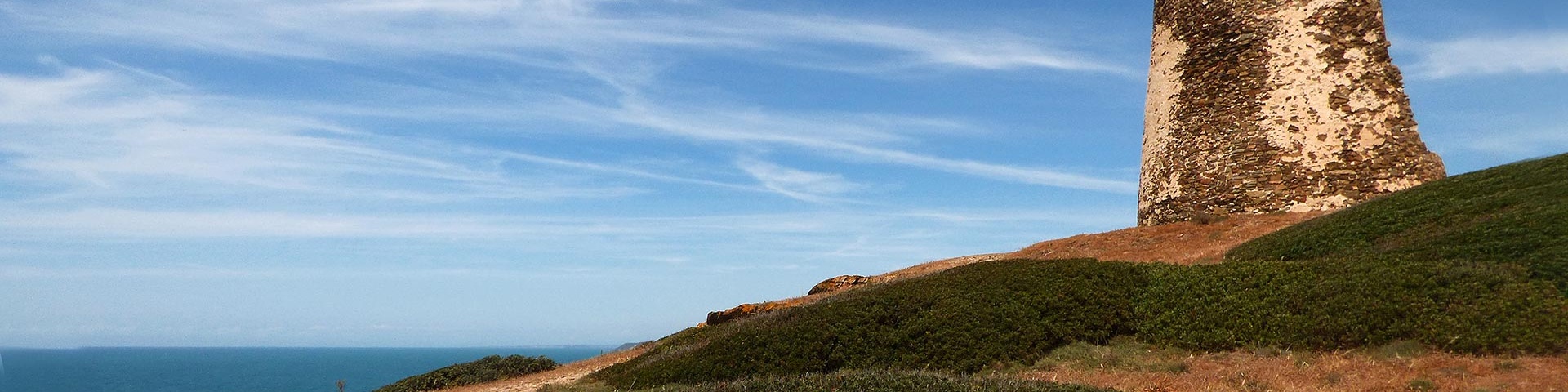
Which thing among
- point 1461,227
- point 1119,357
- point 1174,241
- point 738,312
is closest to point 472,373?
point 738,312

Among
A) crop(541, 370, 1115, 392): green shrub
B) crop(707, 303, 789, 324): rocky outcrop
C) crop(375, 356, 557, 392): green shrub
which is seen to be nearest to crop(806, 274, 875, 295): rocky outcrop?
crop(707, 303, 789, 324): rocky outcrop

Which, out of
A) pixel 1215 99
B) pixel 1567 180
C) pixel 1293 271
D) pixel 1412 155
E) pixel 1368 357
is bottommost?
pixel 1368 357

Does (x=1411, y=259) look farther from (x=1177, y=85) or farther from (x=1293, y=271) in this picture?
(x=1177, y=85)

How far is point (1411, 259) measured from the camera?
1708 centimetres

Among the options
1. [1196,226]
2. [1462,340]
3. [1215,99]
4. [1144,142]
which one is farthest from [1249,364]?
[1144,142]

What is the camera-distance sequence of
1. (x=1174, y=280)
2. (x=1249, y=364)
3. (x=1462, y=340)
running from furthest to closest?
(x=1174, y=280) < (x=1249, y=364) < (x=1462, y=340)

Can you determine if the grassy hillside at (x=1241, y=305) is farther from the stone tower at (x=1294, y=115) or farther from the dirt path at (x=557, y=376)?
the stone tower at (x=1294, y=115)

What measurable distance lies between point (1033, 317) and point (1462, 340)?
642cm

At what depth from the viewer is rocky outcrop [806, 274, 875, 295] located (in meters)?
31.0

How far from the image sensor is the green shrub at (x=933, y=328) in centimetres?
1717

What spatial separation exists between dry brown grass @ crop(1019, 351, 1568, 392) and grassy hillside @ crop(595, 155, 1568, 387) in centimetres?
59

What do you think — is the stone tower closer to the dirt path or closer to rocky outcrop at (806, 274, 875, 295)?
rocky outcrop at (806, 274, 875, 295)

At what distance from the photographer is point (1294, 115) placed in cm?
2862

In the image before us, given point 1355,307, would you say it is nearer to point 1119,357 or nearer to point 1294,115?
point 1119,357
